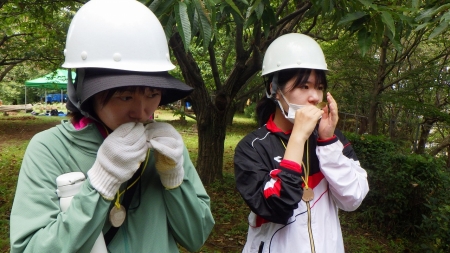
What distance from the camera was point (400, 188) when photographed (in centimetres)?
462

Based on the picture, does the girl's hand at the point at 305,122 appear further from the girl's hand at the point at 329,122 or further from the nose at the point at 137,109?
the nose at the point at 137,109

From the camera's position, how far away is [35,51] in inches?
345

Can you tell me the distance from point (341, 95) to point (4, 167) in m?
7.68

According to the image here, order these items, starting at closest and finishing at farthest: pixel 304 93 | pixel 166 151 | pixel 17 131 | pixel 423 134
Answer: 1. pixel 166 151
2. pixel 304 93
3. pixel 423 134
4. pixel 17 131

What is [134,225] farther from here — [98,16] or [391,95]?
[391,95]

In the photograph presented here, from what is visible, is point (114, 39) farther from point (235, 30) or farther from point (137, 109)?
point (235, 30)

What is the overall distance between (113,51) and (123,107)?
0.19 m

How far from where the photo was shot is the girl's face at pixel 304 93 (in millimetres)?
1914

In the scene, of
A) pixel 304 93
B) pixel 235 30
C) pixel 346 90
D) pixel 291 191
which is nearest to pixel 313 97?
pixel 304 93

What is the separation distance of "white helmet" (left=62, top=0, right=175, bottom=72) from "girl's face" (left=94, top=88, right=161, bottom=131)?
0.09 meters

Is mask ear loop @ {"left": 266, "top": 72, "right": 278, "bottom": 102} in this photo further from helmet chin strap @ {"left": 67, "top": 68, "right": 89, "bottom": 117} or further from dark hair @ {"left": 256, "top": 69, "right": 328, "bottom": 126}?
helmet chin strap @ {"left": 67, "top": 68, "right": 89, "bottom": 117}

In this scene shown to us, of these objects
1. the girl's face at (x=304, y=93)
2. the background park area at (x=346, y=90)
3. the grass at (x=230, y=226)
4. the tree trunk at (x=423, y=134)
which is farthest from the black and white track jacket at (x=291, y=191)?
the tree trunk at (x=423, y=134)

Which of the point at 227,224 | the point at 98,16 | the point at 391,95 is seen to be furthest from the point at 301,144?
the point at 391,95

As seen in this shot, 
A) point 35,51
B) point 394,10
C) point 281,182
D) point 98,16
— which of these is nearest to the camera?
point 98,16
